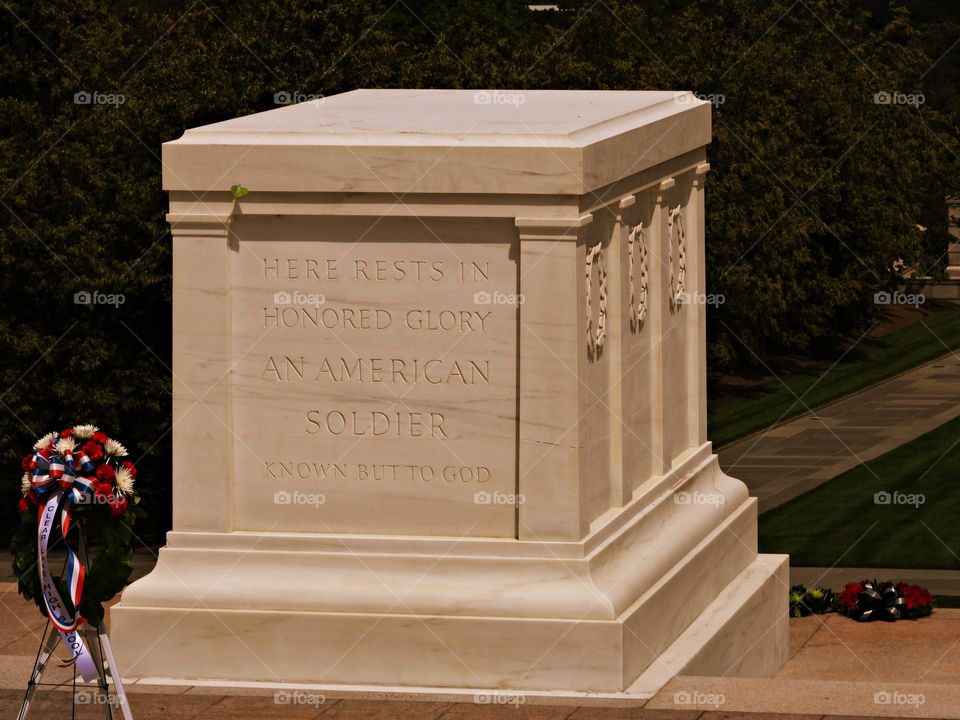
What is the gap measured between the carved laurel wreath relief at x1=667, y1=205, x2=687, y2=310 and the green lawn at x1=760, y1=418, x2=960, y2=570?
411 inches

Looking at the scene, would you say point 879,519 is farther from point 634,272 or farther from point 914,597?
point 634,272

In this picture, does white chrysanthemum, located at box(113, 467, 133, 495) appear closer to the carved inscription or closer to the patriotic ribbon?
the patriotic ribbon

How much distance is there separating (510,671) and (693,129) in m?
5.97

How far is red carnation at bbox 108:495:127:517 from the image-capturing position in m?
12.9

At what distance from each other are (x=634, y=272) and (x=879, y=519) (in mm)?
16649

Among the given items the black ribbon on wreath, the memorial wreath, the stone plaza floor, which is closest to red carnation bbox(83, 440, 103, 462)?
the memorial wreath

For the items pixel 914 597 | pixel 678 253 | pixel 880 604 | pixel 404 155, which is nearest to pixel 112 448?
pixel 404 155

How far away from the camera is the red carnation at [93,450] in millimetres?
12844

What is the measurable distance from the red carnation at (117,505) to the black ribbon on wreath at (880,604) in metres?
10.1

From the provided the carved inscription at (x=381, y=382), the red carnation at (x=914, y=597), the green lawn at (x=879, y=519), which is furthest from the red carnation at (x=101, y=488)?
the green lawn at (x=879, y=519)

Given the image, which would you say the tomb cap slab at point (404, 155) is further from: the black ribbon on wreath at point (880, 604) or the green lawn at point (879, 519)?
the green lawn at point (879, 519)

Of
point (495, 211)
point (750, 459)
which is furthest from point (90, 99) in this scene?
point (495, 211)

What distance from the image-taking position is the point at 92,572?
13.0m

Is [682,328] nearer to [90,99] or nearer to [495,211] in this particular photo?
[495,211]
